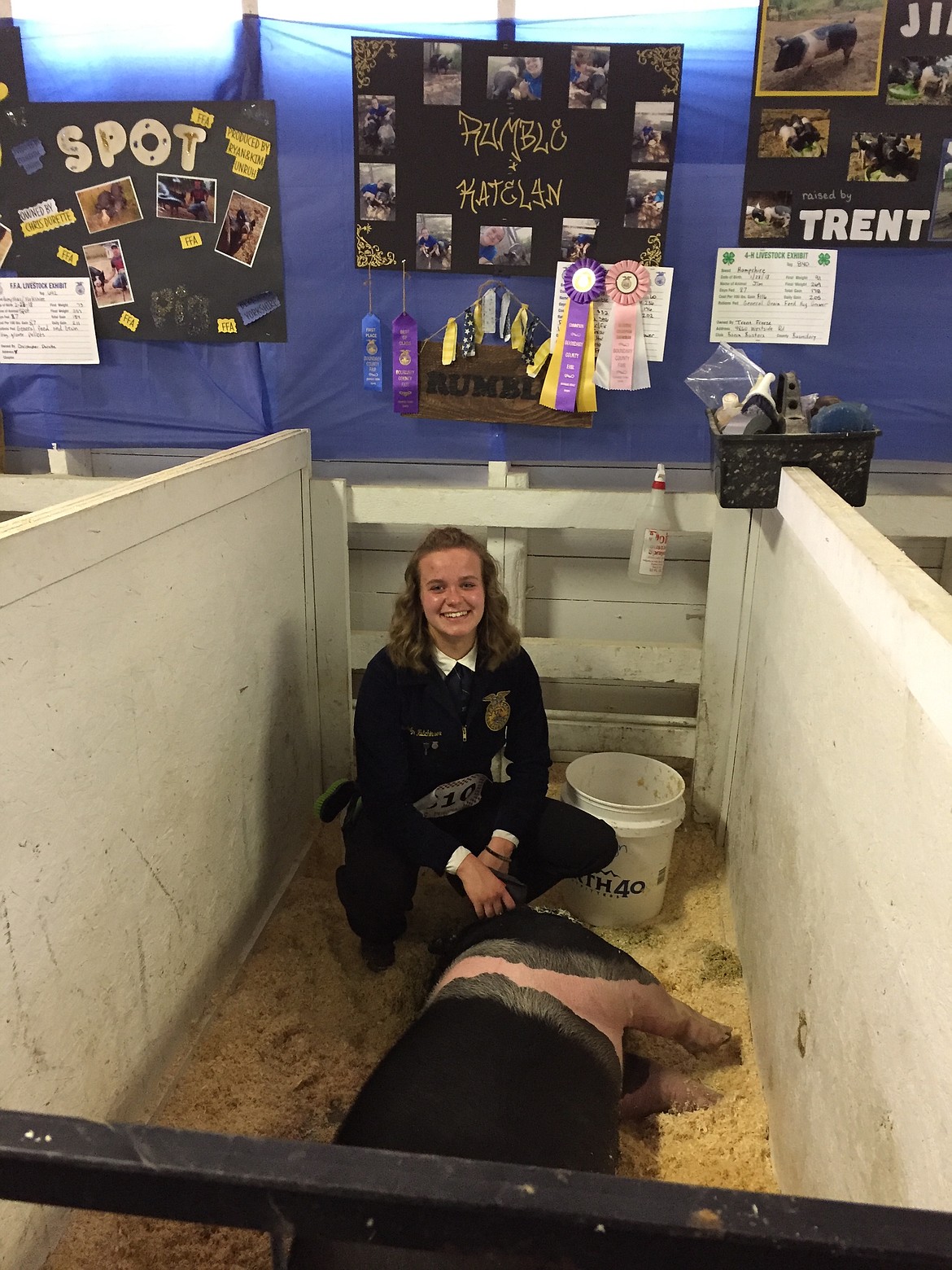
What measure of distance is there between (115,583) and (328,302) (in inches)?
49.7

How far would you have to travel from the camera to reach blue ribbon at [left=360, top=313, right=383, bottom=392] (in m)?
2.31

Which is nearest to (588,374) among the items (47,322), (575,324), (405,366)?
(575,324)

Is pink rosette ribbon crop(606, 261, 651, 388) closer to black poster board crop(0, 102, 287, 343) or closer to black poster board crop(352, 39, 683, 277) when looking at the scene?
black poster board crop(352, 39, 683, 277)

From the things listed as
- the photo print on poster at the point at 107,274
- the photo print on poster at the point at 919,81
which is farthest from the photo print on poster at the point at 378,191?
the photo print on poster at the point at 919,81

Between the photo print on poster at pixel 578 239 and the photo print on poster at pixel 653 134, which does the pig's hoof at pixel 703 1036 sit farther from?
the photo print on poster at pixel 653 134

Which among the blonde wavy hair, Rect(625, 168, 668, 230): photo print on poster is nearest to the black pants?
the blonde wavy hair

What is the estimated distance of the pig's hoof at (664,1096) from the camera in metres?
1.54

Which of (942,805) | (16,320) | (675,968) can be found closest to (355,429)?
(16,320)

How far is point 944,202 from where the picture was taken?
2.10 metres

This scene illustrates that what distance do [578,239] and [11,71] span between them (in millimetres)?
1459

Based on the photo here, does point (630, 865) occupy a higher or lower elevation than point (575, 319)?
lower

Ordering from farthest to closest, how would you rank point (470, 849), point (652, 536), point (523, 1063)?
1. point (652, 536)
2. point (470, 849)
3. point (523, 1063)

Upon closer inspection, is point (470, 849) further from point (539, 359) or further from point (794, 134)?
point (794, 134)

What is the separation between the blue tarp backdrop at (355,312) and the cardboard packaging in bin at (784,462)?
0.61m
